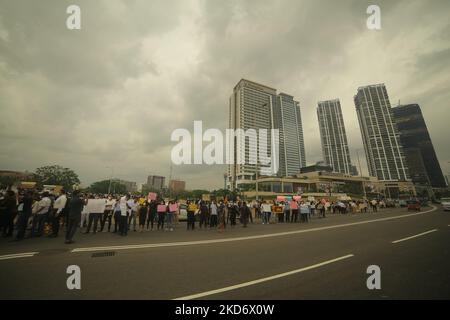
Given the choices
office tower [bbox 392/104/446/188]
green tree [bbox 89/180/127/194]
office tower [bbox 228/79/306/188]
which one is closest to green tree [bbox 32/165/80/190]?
green tree [bbox 89/180/127/194]

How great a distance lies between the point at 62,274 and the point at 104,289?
5.62 feet

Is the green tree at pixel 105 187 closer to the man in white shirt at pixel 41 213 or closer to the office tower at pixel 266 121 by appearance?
the office tower at pixel 266 121

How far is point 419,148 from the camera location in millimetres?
148625

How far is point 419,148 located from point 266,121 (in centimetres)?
13487

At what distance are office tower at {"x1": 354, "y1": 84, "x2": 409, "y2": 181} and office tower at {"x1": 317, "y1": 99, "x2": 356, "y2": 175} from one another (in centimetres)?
1430

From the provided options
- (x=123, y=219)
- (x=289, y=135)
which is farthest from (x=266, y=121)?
(x=123, y=219)

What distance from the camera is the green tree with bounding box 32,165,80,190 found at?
7169 centimetres

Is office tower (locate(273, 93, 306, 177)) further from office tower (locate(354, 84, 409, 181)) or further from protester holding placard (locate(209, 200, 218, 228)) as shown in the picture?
protester holding placard (locate(209, 200, 218, 228))

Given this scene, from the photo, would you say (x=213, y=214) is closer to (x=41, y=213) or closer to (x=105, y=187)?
(x=41, y=213)

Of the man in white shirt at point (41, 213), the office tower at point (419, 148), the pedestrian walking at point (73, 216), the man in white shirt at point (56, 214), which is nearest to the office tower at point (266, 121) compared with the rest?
the man in white shirt at point (56, 214)

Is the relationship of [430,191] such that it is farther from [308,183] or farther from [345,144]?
[308,183]

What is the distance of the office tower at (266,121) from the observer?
103812mm

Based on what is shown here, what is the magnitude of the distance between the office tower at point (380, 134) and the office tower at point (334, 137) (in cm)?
1430
